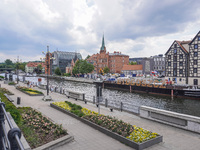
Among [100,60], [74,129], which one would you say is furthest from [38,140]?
[100,60]

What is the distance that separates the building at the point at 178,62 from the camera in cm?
5378

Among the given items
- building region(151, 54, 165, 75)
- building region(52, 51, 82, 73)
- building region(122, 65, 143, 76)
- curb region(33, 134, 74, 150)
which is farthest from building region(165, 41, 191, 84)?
building region(52, 51, 82, 73)

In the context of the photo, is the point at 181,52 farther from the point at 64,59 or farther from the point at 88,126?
the point at 64,59

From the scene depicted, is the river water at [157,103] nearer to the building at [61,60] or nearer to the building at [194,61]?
the building at [194,61]

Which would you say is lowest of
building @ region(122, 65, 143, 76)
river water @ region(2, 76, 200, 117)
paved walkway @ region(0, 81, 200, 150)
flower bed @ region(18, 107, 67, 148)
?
river water @ region(2, 76, 200, 117)

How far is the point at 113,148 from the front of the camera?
8.54 meters

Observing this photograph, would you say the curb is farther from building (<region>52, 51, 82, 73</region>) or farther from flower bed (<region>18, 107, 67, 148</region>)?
building (<region>52, 51, 82, 73</region>)

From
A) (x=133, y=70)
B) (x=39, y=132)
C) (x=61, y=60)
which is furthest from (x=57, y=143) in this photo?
(x=61, y=60)

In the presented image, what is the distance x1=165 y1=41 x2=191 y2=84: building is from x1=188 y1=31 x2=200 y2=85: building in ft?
6.82

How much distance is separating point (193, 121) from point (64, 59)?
158489 mm

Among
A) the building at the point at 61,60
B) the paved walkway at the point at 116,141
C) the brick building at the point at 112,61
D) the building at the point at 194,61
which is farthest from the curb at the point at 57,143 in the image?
the building at the point at 61,60

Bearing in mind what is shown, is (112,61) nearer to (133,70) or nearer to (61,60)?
(133,70)

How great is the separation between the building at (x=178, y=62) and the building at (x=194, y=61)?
2.08m

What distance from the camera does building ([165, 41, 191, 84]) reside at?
53781mm
